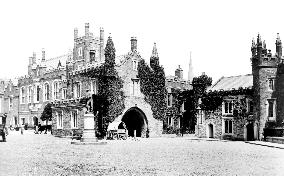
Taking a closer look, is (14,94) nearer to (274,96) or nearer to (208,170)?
(274,96)

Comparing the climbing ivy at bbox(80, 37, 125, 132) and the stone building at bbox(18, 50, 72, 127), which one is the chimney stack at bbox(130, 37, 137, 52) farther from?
the stone building at bbox(18, 50, 72, 127)

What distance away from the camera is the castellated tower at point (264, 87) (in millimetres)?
43156

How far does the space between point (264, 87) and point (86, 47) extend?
107 ft

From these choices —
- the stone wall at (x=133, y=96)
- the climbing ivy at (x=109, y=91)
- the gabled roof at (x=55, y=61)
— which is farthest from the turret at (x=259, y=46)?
the gabled roof at (x=55, y=61)

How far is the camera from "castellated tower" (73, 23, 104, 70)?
65250mm

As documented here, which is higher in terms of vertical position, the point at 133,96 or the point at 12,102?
the point at 133,96

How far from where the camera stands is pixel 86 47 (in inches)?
2574

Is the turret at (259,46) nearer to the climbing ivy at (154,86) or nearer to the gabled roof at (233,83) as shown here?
the gabled roof at (233,83)

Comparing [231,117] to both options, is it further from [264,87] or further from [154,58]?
[154,58]

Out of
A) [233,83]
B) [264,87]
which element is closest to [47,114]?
[233,83]

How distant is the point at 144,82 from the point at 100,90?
6.06 m

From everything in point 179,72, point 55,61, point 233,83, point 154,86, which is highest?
point 55,61

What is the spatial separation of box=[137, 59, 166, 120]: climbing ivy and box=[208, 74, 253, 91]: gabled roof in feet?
22.3

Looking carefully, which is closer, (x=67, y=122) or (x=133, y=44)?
(x=67, y=122)
